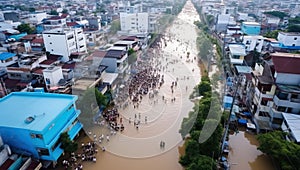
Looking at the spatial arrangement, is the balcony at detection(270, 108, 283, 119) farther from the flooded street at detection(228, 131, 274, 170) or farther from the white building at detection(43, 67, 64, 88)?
the white building at detection(43, 67, 64, 88)

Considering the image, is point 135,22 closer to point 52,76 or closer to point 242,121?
point 52,76

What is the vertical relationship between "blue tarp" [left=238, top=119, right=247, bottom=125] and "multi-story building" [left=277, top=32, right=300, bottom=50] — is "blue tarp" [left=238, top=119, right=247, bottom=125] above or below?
below

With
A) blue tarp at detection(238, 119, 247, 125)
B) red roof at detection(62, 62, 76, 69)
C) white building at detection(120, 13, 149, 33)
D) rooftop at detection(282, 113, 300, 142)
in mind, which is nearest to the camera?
rooftop at detection(282, 113, 300, 142)

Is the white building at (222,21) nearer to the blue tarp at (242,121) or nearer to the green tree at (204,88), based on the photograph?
the green tree at (204,88)

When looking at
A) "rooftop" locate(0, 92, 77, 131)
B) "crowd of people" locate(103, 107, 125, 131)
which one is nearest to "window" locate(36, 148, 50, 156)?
"rooftop" locate(0, 92, 77, 131)

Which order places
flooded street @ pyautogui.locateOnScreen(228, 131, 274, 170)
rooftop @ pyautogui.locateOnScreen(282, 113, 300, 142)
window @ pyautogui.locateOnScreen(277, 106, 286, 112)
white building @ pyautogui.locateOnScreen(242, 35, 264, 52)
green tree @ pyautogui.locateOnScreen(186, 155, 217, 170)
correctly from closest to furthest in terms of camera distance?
green tree @ pyautogui.locateOnScreen(186, 155, 217, 170) → rooftop @ pyautogui.locateOnScreen(282, 113, 300, 142) → flooded street @ pyautogui.locateOnScreen(228, 131, 274, 170) → window @ pyautogui.locateOnScreen(277, 106, 286, 112) → white building @ pyautogui.locateOnScreen(242, 35, 264, 52)

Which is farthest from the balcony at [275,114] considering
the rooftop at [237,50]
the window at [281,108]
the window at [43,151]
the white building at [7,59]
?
the white building at [7,59]

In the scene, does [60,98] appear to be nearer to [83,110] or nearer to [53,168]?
[83,110]
